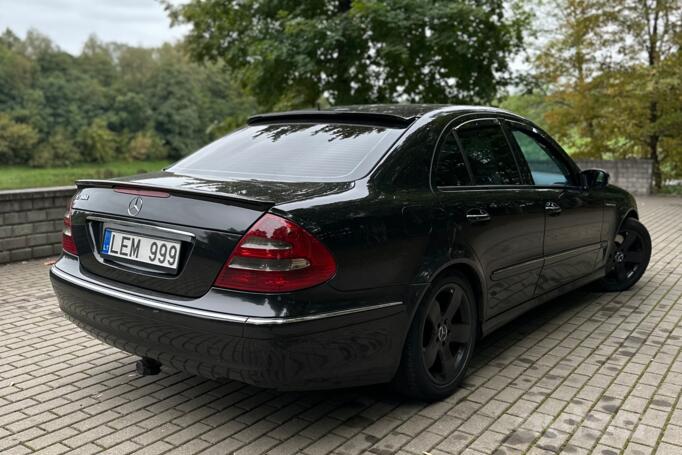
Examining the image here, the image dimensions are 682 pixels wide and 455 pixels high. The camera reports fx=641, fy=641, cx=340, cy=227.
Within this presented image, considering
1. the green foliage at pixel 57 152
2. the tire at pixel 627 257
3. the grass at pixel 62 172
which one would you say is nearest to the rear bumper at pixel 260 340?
the tire at pixel 627 257

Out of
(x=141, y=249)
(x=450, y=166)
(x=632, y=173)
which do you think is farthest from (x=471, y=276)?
(x=632, y=173)

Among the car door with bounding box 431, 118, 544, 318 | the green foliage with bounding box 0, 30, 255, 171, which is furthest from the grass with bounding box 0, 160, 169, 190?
the car door with bounding box 431, 118, 544, 318

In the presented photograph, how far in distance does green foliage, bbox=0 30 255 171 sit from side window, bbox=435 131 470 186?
72.4m

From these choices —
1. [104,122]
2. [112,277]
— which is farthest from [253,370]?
[104,122]

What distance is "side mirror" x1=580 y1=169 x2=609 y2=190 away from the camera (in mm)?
5117

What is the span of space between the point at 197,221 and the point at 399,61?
15.1 meters

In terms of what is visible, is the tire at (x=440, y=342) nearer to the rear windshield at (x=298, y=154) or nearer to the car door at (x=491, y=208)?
the car door at (x=491, y=208)

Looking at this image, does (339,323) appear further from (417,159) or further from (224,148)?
(224,148)

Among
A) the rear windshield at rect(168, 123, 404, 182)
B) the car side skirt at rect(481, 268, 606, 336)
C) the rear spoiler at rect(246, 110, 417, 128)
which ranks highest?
the rear spoiler at rect(246, 110, 417, 128)

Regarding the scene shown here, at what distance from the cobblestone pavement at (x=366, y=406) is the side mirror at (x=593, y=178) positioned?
1166 millimetres

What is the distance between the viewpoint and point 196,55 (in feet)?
76.1

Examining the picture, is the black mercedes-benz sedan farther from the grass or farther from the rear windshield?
the grass

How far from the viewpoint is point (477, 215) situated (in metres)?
3.62

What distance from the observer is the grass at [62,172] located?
214ft
